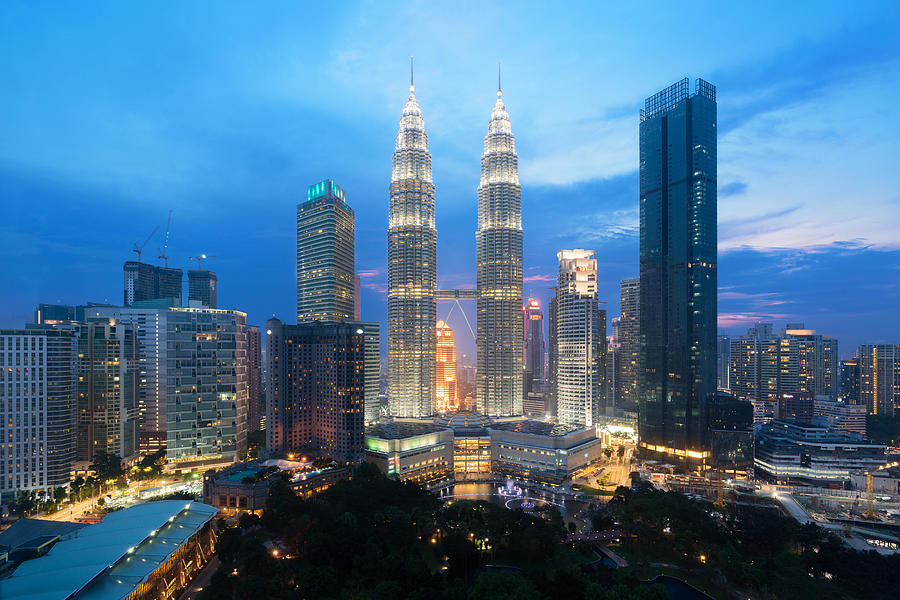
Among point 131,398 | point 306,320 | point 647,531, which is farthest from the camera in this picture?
point 306,320

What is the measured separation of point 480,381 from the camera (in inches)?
4678

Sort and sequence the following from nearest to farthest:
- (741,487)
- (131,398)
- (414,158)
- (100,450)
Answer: (741,487) → (100,450) → (131,398) → (414,158)

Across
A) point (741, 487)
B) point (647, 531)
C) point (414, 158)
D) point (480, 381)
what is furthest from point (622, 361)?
point (647, 531)

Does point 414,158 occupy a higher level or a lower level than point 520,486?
higher

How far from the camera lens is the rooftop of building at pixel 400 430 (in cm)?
8169

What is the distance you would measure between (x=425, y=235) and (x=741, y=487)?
261 feet

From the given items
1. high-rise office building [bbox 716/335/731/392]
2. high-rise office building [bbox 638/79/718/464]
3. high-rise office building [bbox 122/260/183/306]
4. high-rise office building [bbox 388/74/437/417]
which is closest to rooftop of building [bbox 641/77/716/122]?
high-rise office building [bbox 638/79/718/464]

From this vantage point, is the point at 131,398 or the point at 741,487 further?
the point at 131,398

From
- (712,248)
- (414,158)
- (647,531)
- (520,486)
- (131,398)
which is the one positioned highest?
(414,158)

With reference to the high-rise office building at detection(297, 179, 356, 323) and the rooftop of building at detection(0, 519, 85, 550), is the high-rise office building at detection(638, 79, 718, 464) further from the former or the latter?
the rooftop of building at detection(0, 519, 85, 550)

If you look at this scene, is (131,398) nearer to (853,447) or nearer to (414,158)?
(414,158)

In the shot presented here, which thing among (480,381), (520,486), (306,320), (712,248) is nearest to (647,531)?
(520,486)

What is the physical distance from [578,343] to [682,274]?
2721 cm

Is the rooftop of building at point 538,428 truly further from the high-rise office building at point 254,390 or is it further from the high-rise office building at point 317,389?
the high-rise office building at point 254,390
